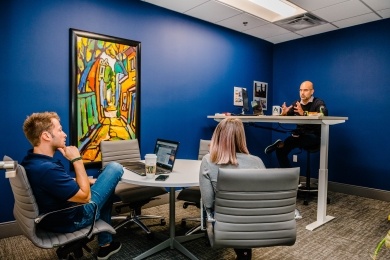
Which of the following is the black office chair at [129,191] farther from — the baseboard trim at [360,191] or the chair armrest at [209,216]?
the baseboard trim at [360,191]

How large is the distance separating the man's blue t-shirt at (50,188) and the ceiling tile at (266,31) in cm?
406

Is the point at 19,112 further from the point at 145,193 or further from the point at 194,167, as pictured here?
the point at 194,167

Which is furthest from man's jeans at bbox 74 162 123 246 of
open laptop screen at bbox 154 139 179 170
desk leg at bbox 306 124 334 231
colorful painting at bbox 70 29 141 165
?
desk leg at bbox 306 124 334 231

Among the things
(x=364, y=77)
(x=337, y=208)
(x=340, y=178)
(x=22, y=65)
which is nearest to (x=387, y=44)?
(x=364, y=77)

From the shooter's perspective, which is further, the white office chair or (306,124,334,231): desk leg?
(306,124,334,231): desk leg

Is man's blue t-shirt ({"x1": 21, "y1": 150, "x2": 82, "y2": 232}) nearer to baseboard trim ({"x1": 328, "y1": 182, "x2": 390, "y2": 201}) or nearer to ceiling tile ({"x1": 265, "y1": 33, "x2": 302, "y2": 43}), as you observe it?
baseboard trim ({"x1": 328, "y1": 182, "x2": 390, "y2": 201})

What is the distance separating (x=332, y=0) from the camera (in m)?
3.63

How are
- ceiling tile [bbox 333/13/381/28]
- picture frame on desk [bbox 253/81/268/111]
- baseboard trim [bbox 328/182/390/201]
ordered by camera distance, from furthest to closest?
picture frame on desk [bbox 253/81/268/111]
baseboard trim [bbox 328/182/390/201]
ceiling tile [bbox 333/13/381/28]

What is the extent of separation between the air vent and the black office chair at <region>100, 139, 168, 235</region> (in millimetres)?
3055

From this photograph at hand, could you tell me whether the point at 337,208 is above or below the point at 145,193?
below

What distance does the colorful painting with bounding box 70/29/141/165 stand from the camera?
3.21 m

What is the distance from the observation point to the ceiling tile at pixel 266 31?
4.74 meters

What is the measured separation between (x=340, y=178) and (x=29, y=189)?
4723 millimetres

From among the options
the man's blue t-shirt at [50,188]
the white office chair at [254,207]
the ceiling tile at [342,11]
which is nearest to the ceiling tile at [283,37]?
the ceiling tile at [342,11]
